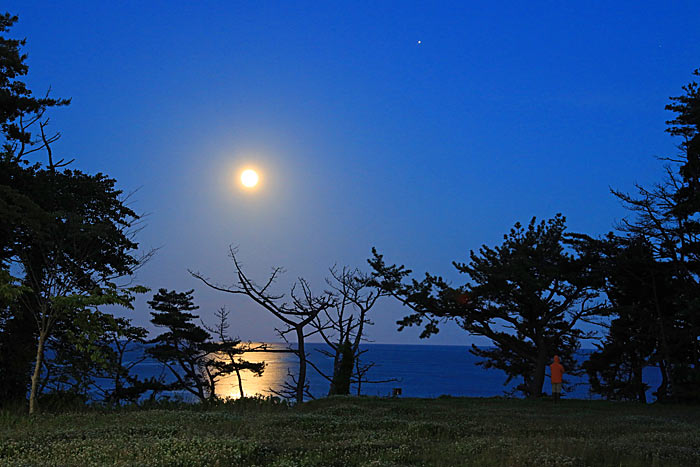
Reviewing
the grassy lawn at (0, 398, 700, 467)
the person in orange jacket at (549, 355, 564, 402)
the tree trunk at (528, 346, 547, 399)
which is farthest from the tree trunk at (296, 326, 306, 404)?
the tree trunk at (528, 346, 547, 399)

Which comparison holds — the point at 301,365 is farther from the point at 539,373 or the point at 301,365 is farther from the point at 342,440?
the point at 342,440

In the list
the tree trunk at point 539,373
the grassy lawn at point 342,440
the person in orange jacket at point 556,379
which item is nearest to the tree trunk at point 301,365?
the grassy lawn at point 342,440

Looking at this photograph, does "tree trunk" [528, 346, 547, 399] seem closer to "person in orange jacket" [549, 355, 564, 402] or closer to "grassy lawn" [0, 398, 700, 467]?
"person in orange jacket" [549, 355, 564, 402]

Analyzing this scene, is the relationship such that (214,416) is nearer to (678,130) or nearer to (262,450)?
(262,450)

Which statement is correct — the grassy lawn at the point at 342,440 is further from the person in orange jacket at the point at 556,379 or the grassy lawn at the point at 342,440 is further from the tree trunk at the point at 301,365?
the tree trunk at the point at 301,365

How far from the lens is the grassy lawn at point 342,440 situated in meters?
10.1

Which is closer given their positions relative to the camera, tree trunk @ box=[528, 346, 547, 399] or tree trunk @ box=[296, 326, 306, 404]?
tree trunk @ box=[296, 326, 306, 404]

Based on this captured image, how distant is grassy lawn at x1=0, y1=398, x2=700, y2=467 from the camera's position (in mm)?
10078

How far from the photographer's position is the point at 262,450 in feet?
36.2

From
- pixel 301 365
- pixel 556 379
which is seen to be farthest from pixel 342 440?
pixel 556 379

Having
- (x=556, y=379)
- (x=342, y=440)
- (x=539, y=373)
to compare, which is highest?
(x=539, y=373)

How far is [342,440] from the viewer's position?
12586mm

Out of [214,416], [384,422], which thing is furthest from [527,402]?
[214,416]

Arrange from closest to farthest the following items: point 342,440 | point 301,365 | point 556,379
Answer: point 342,440, point 556,379, point 301,365
